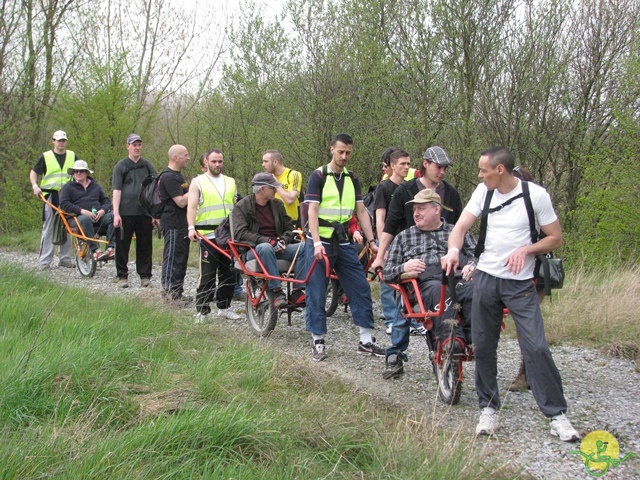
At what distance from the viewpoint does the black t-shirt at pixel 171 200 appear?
29.7ft

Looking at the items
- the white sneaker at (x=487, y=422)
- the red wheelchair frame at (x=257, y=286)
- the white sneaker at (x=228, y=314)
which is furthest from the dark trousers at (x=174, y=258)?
the white sneaker at (x=487, y=422)

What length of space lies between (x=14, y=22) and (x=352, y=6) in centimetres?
1025

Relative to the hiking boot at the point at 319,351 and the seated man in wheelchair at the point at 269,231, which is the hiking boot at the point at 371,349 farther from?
the seated man in wheelchair at the point at 269,231

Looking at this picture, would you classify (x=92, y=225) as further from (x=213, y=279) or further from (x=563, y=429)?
(x=563, y=429)

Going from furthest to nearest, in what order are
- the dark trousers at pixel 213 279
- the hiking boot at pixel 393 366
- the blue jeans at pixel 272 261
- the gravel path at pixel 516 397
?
the dark trousers at pixel 213 279, the blue jeans at pixel 272 261, the hiking boot at pixel 393 366, the gravel path at pixel 516 397

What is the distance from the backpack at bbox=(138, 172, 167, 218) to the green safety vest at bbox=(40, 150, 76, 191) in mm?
3565

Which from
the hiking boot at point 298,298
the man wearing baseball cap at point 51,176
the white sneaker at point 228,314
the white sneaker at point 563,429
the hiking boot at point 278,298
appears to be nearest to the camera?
the white sneaker at point 563,429

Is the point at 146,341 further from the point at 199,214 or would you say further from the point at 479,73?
the point at 479,73

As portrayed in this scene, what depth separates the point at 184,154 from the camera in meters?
8.98

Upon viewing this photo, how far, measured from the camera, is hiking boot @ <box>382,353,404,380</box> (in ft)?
20.4

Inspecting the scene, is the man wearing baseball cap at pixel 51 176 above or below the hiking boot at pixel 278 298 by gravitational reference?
above

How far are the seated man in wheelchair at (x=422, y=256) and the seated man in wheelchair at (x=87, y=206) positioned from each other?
23.5 feet

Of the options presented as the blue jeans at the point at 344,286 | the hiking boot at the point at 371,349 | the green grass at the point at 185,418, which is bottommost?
the hiking boot at the point at 371,349

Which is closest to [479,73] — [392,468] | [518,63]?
[518,63]
